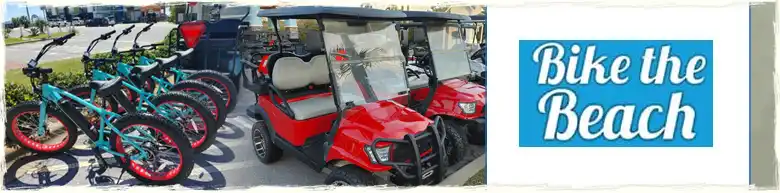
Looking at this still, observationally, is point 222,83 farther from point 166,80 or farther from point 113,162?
point 113,162

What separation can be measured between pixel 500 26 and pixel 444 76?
115 centimetres

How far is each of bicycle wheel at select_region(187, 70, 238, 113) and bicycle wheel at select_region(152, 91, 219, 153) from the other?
0.43 m

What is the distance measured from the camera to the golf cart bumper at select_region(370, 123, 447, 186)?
2.09m

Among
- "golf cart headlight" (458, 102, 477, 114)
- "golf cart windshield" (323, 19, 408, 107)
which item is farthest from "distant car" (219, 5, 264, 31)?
"golf cart headlight" (458, 102, 477, 114)

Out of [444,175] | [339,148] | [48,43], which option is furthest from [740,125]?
[48,43]

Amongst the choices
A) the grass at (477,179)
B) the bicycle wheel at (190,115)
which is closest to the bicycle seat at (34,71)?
the bicycle wheel at (190,115)

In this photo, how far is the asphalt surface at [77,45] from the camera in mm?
2223

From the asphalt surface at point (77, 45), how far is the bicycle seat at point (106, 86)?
18cm

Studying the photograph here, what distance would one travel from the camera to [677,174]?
2242 millimetres

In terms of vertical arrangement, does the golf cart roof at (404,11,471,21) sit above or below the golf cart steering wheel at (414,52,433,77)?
above

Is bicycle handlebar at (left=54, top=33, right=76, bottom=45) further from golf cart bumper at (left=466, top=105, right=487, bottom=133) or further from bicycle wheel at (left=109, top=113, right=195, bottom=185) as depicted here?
golf cart bumper at (left=466, top=105, right=487, bottom=133)

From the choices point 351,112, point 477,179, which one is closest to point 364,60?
point 351,112

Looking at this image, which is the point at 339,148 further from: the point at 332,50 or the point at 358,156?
the point at 332,50

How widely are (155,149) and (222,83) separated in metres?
1.15
